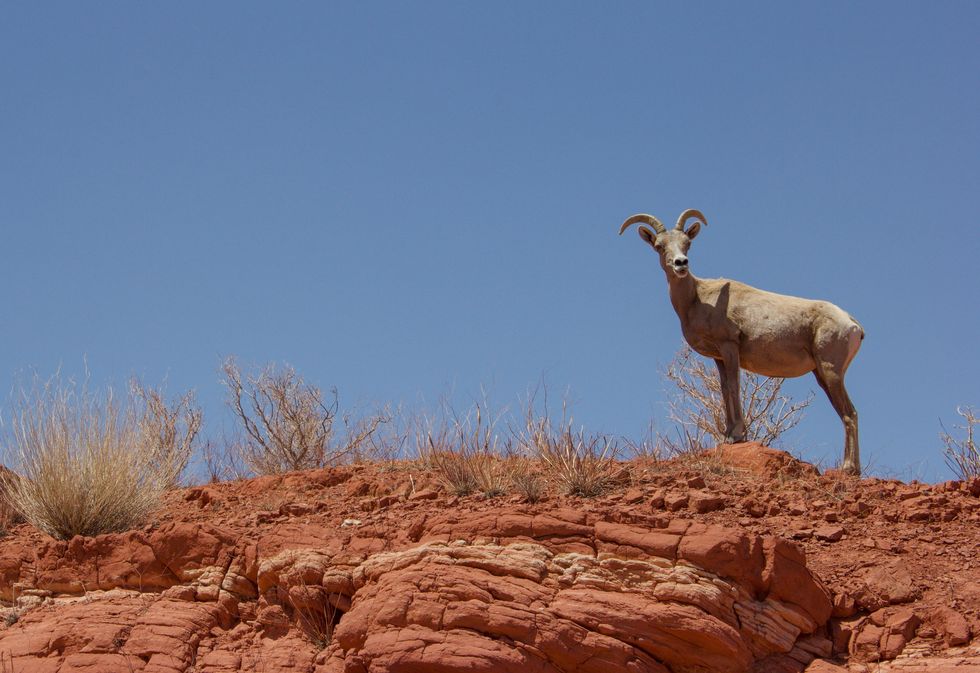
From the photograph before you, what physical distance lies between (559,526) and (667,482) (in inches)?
80.2

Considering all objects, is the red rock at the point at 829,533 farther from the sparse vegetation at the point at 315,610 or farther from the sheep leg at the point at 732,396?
the sparse vegetation at the point at 315,610

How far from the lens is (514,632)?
8.14 m

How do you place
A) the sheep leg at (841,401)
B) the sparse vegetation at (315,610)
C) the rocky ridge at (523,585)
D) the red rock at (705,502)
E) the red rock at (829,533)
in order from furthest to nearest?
the sheep leg at (841,401) → the red rock at (705,502) → the red rock at (829,533) → the sparse vegetation at (315,610) → the rocky ridge at (523,585)

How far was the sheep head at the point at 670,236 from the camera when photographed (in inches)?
524

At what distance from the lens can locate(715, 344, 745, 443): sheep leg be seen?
1290cm

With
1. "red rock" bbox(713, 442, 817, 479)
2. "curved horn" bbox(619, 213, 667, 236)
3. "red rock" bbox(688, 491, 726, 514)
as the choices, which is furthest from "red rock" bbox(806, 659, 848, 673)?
"curved horn" bbox(619, 213, 667, 236)

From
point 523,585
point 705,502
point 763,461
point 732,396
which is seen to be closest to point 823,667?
point 705,502

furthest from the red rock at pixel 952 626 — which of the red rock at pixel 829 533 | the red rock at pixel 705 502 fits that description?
the red rock at pixel 705 502

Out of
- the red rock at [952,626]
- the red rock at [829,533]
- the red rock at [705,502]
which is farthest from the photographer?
the red rock at [705,502]

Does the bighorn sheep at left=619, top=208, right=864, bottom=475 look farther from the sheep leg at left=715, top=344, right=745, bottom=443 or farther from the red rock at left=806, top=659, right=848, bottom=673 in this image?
the red rock at left=806, top=659, right=848, bottom=673

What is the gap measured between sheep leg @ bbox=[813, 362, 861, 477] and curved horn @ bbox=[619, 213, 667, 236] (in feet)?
8.01

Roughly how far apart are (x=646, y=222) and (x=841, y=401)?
3115mm

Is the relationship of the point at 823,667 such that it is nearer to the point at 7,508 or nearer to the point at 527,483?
the point at 527,483

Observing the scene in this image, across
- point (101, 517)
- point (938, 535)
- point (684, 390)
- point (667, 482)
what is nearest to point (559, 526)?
point (667, 482)
